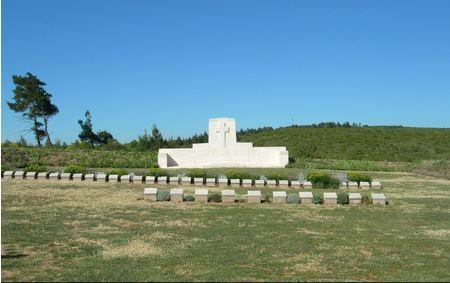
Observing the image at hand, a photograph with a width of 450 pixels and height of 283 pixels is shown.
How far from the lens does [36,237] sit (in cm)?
1072

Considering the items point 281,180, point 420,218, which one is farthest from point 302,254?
point 281,180

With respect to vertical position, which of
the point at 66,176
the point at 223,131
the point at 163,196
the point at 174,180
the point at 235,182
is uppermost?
the point at 223,131

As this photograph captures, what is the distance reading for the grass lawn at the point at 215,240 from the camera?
8.38m

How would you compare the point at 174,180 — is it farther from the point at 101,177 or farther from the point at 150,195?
the point at 150,195

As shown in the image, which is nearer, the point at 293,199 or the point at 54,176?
the point at 293,199

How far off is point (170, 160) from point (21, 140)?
17.4 metres

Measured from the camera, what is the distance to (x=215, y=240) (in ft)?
36.0

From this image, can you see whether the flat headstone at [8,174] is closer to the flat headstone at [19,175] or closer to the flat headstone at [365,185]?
the flat headstone at [19,175]

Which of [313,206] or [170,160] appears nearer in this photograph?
[313,206]

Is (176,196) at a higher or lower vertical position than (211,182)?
lower

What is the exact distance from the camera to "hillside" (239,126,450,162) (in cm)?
5569

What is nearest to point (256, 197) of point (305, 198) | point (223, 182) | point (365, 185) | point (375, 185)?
point (305, 198)

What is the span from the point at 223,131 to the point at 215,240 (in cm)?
2555

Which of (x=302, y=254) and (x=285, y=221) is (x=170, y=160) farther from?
(x=302, y=254)
